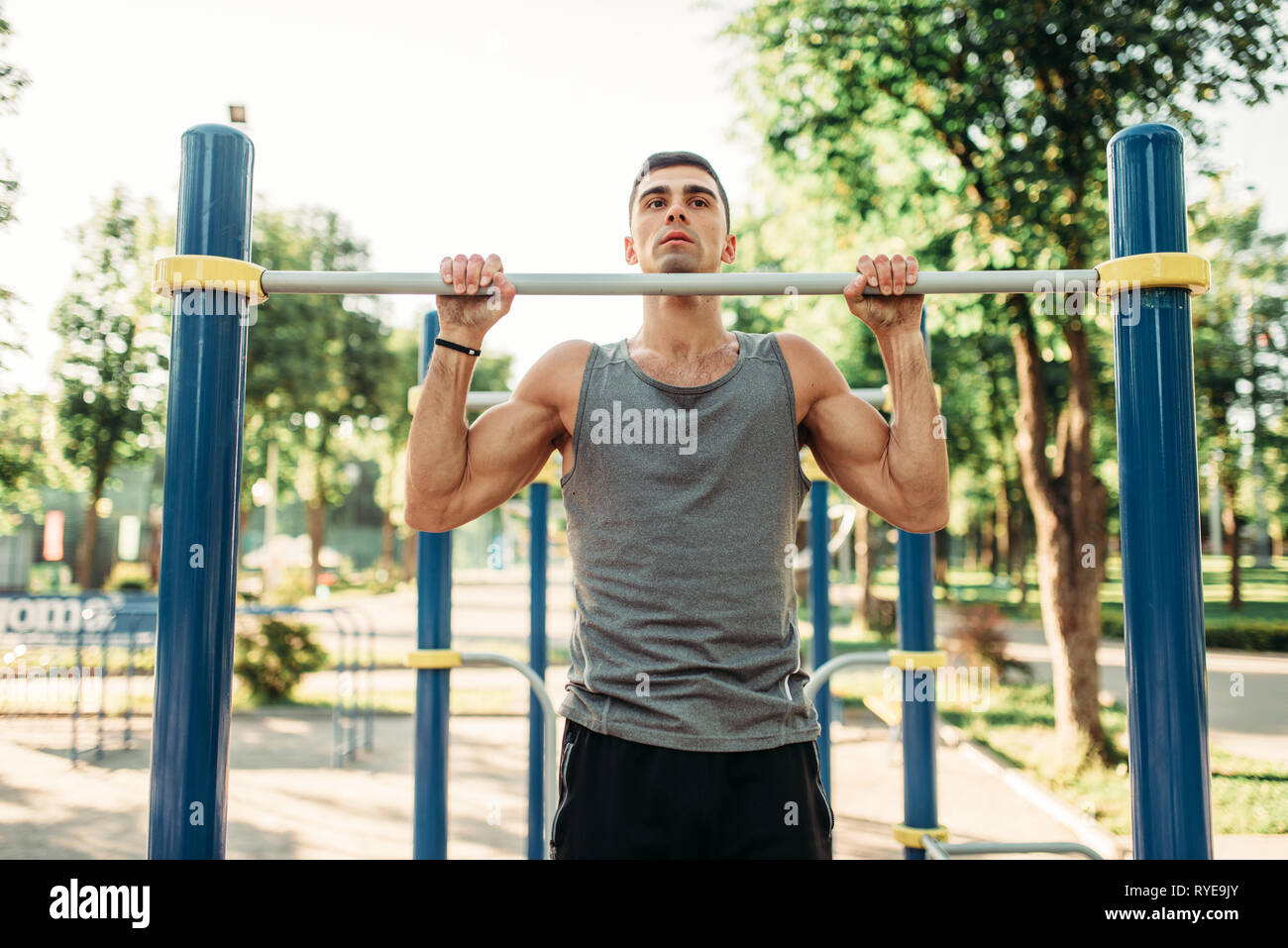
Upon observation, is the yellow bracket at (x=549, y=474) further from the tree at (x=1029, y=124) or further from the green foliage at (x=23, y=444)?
the green foliage at (x=23, y=444)

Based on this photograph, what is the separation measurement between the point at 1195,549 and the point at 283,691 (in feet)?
28.5

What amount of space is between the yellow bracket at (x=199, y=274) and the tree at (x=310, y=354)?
27.5ft

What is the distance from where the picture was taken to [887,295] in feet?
5.45

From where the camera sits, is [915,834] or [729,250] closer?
[729,250]

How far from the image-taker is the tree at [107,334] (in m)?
11.3

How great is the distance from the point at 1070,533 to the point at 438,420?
6.05 meters

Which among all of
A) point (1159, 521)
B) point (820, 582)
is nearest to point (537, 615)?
point (820, 582)

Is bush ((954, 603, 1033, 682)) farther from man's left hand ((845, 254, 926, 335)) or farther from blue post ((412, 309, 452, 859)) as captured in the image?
man's left hand ((845, 254, 926, 335))

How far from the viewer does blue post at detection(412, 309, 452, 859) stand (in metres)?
2.64

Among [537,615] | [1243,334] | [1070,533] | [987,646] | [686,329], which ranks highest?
[1243,334]

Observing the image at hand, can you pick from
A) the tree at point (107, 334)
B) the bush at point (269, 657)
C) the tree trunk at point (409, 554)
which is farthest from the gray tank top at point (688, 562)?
the tree trunk at point (409, 554)

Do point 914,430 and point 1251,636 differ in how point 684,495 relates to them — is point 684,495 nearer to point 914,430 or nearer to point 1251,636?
point 914,430

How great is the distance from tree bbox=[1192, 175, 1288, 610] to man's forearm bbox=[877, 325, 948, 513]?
14.1 m
